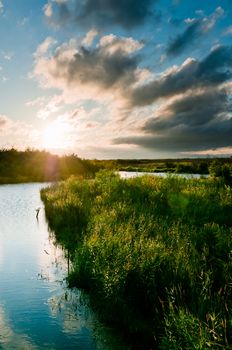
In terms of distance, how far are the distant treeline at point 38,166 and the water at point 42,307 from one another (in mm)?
54415

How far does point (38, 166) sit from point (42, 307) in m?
69.5

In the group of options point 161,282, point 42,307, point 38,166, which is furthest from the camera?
point 38,166

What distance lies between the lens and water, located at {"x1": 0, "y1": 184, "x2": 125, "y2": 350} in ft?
29.7

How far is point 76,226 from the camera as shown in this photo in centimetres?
1958

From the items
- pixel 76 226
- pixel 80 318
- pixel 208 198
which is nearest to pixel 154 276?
pixel 80 318

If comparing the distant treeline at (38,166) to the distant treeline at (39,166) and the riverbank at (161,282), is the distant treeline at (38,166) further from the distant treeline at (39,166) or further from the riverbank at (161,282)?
the riverbank at (161,282)

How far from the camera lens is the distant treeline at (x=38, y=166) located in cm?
7394

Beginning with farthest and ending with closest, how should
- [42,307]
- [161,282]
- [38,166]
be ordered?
[38,166] → [42,307] → [161,282]

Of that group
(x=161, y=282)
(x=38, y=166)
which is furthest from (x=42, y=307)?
(x=38, y=166)

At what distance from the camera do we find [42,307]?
36.6 feet

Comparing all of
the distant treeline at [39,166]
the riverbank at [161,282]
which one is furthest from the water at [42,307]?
the distant treeline at [39,166]

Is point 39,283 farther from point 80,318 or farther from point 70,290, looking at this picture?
point 80,318

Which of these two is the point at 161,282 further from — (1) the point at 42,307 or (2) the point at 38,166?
(2) the point at 38,166

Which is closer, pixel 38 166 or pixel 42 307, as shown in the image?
pixel 42 307
